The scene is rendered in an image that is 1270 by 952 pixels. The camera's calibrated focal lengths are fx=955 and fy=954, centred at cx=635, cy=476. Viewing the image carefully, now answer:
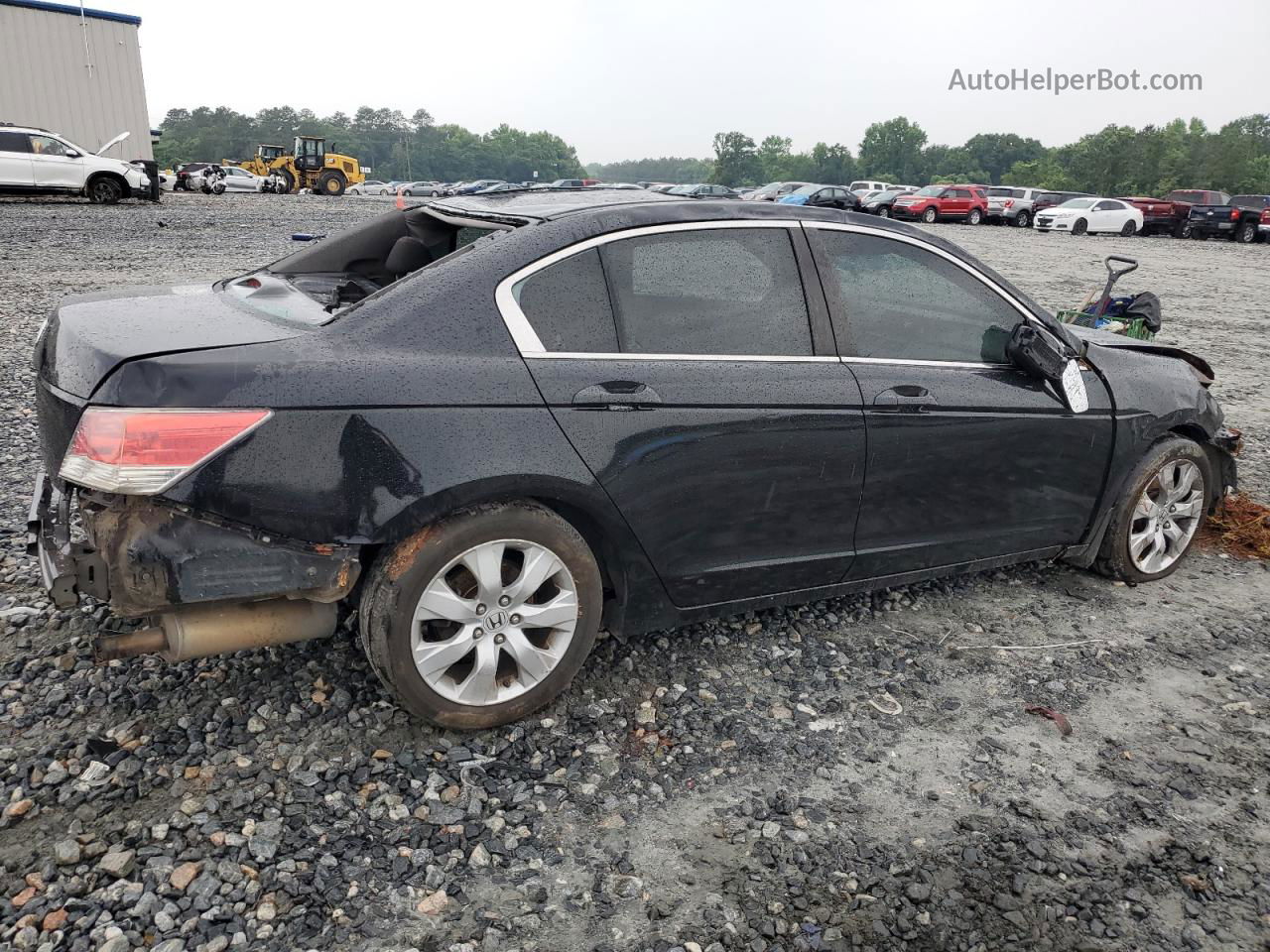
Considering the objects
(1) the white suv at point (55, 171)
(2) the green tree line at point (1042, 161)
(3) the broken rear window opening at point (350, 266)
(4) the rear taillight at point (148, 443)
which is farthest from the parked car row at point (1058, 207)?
(2) the green tree line at point (1042, 161)

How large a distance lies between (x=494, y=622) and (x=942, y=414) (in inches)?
70.5

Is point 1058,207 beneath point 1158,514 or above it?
above

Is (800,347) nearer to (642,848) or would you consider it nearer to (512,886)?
(642,848)

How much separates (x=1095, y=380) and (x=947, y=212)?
3496 cm

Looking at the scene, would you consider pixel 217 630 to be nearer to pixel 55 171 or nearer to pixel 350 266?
pixel 350 266

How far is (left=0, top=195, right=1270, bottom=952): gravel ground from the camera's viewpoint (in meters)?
2.32

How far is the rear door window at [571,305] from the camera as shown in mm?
2887

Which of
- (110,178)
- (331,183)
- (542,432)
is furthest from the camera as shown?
(331,183)

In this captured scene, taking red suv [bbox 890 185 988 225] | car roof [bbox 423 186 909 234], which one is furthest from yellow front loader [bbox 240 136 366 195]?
car roof [bbox 423 186 909 234]

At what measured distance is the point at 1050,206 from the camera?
116ft

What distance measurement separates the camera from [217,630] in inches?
107

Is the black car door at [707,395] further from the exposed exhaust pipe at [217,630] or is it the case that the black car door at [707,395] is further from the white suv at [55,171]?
the white suv at [55,171]

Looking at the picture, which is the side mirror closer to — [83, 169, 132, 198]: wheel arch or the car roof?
the car roof

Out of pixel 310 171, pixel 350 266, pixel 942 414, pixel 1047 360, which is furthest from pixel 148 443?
pixel 310 171
